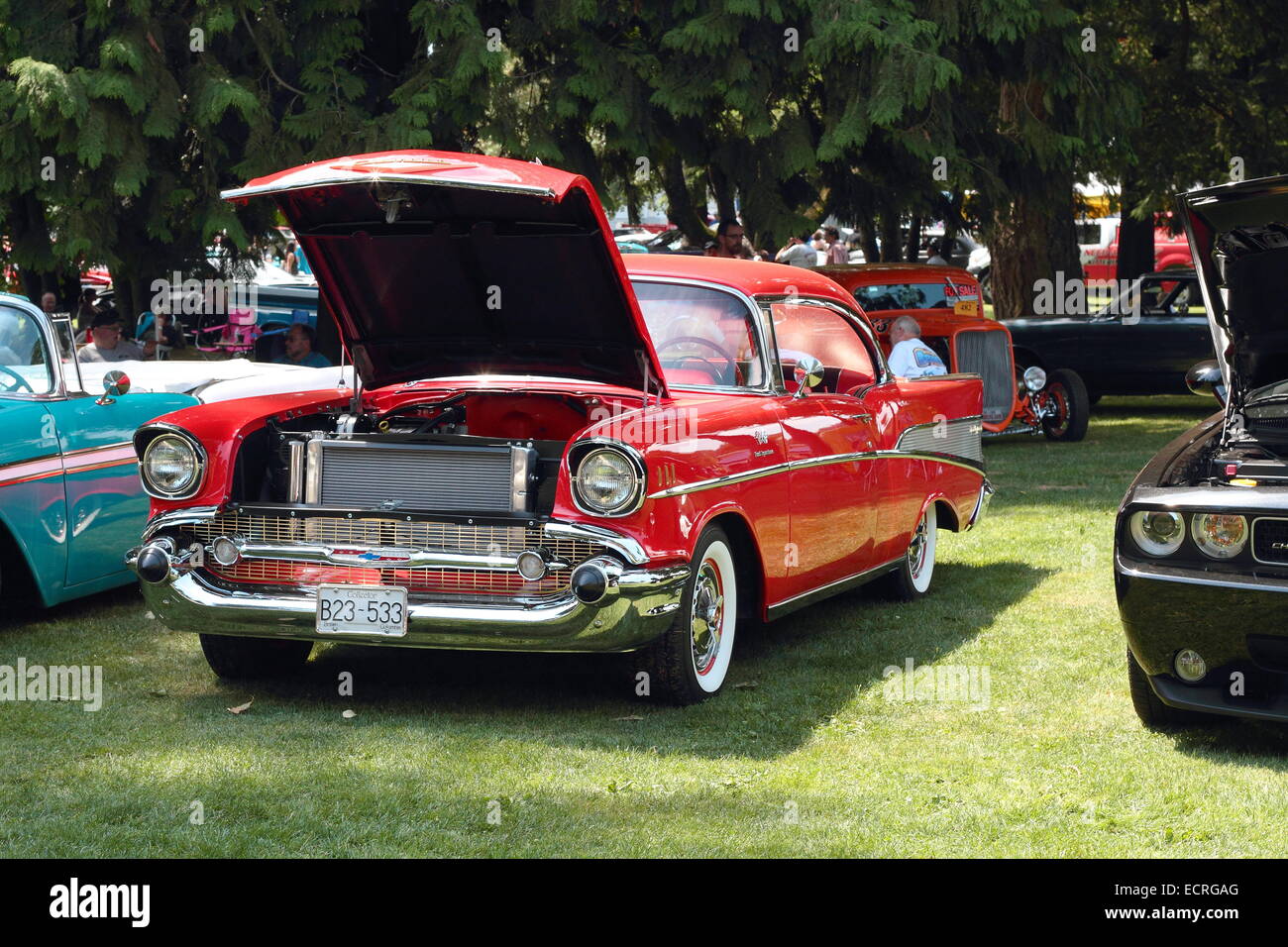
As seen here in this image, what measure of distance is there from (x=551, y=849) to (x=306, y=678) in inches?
95.5

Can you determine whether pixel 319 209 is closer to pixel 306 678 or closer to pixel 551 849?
pixel 306 678

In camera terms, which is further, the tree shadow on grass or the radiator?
the radiator

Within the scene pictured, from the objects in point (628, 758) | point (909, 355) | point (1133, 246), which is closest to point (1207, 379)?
point (628, 758)

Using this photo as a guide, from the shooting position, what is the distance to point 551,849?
14.6ft

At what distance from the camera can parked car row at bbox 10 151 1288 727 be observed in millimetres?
5562

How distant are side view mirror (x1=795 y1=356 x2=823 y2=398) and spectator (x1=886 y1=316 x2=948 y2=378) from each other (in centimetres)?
469

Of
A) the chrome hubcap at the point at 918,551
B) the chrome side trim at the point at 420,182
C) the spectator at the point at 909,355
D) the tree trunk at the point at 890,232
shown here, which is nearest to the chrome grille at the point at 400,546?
the chrome side trim at the point at 420,182

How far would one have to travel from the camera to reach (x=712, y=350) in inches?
272

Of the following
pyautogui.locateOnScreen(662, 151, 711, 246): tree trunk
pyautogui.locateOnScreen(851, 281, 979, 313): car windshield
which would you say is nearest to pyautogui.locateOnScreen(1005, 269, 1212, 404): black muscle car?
pyautogui.locateOnScreen(851, 281, 979, 313): car windshield

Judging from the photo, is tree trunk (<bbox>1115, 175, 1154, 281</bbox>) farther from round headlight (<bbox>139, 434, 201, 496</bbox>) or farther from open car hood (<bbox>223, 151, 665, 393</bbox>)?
round headlight (<bbox>139, 434, 201, 496</bbox>)

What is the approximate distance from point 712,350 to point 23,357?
331 centimetres

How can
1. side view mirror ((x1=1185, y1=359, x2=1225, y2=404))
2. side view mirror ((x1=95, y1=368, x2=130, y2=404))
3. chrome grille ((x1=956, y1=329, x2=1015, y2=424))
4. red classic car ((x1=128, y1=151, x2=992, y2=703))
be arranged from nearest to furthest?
1. red classic car ((x1=128, y1=151, x2=992, y2=703))
2. side view mirror ((x1=1185, y1=359, x2=1225, y2=404))
3. side view mirror ((x1=95, y1=368, x2=130, y2=404))
4. chrome grille ((x1=956, y1=329, x2=1015, y2=424))

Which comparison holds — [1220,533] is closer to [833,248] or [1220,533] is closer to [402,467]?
[402,467]

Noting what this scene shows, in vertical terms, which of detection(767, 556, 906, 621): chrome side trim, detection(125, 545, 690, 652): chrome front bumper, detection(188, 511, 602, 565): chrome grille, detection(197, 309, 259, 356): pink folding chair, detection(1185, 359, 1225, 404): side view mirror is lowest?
detection(767, 556, 906, 621): chrome side trim
